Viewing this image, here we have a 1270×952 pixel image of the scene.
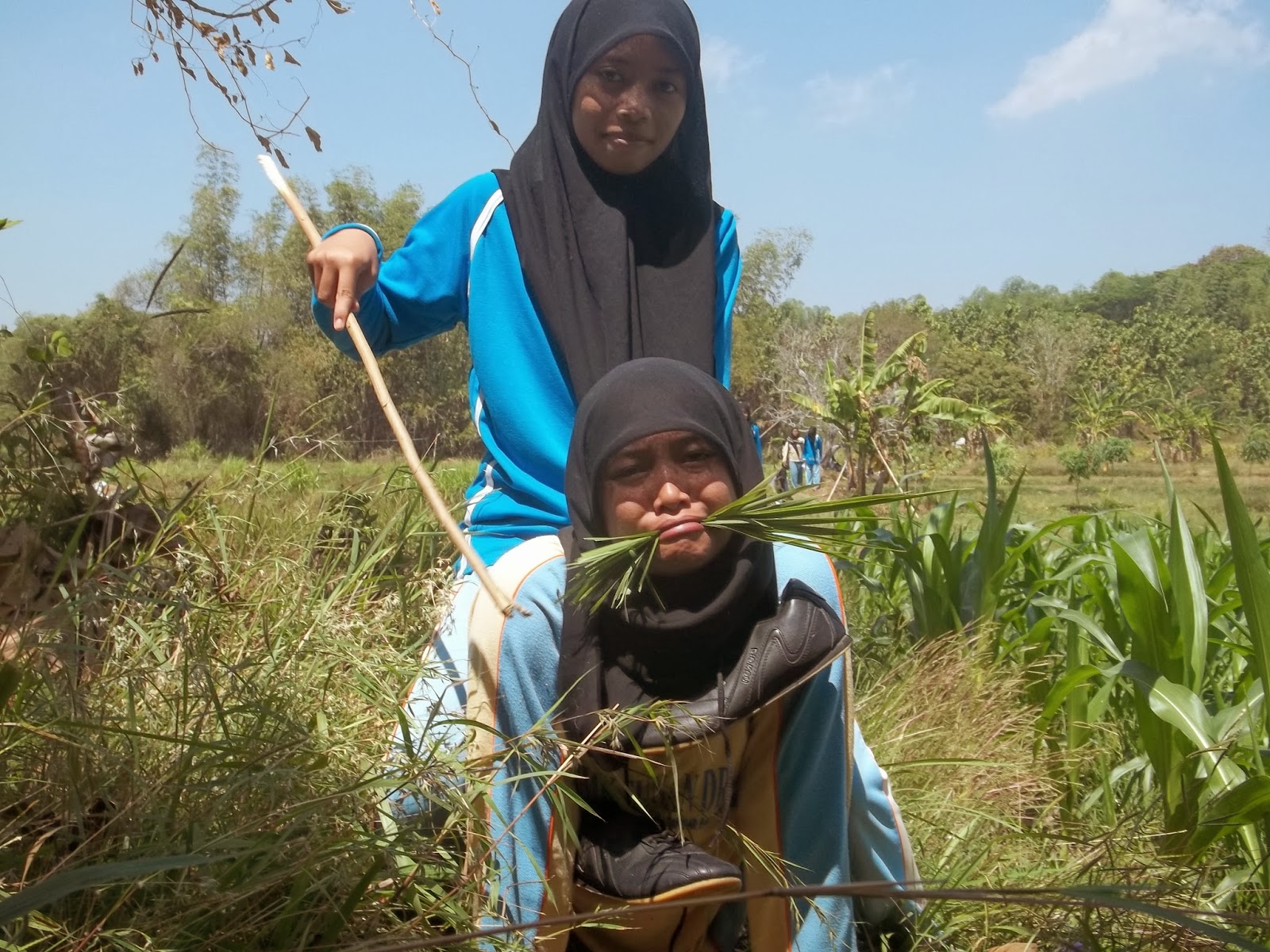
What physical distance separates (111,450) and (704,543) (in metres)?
1.81

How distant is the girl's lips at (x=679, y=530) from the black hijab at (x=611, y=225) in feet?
1.70

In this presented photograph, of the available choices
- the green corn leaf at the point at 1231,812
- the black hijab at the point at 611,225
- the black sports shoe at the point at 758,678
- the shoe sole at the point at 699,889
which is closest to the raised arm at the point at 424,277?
Answer: the black hijab at the point at 611,225

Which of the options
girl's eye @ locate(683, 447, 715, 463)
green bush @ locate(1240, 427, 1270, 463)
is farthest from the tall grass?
green bush @ locate(1240, 427, 1270, 463)

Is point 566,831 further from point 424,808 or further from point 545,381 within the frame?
point 545,381

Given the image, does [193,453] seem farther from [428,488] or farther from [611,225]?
[428,488]

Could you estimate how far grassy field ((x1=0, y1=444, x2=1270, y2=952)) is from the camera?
1.45 meters

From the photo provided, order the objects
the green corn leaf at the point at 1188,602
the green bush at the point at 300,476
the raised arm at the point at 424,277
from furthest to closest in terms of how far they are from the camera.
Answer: the green bush at the point at 300,476 < the green corn leaf at the point at 1188,602 < the raised arm at the point at 424,277

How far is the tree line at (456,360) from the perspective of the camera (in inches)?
357

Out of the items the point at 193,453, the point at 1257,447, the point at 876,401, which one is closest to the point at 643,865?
the point at 193,453

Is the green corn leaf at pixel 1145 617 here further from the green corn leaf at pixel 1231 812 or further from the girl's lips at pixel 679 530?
the girl's lips at pixel 679 530

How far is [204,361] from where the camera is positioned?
19812mm

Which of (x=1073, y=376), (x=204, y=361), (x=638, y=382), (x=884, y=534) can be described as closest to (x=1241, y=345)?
(x=1073, y=376)

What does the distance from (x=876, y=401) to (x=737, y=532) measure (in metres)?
8.11

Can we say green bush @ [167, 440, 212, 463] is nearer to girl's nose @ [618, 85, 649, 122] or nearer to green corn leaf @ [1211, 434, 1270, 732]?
girl's nose @ [618, 85, 649, 122]
